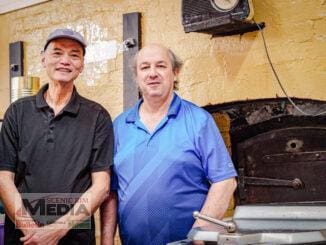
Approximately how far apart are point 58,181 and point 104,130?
1.07ft

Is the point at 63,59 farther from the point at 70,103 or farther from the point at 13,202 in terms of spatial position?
the point at 13,202

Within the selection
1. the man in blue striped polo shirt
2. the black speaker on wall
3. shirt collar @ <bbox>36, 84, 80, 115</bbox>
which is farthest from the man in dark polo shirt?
the black speaker on wall

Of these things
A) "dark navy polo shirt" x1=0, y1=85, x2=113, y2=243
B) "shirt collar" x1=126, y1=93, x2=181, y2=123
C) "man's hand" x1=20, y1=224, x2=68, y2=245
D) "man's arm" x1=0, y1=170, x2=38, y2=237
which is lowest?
"man's hand" x1=20, y1=224, x2=68, y2=245

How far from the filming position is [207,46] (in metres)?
2.71

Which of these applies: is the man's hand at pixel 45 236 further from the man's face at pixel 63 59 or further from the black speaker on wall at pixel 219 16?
the black speaker on wall at pixel 219 16

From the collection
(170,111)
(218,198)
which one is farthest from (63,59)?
(218,198)

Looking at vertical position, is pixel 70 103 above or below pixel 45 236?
above

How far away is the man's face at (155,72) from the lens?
7.17 ft

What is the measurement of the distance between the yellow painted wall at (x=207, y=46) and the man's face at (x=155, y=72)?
516 mm

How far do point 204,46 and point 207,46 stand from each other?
2 cm

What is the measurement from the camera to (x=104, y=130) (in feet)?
7.23

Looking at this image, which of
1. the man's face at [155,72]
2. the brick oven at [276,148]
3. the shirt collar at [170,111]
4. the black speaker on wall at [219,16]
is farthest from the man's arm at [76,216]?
the black speaker on wall at [219,16]

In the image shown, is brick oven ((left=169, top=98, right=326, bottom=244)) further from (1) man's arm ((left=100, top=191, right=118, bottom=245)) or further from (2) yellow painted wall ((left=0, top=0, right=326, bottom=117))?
(1) man's arm ((left=100, top=191, right=118, bottom=245))

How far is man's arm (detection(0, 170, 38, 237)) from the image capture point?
2074 mm
